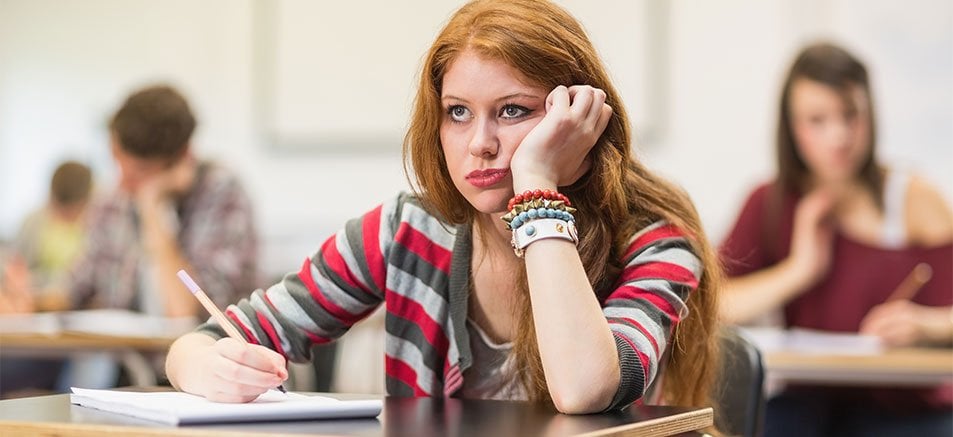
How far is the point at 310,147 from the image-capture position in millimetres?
5051

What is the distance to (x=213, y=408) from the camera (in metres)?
1.10

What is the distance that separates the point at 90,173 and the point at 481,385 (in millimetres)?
3981

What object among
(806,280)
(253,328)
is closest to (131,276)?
(806,280)

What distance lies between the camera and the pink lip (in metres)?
1.40

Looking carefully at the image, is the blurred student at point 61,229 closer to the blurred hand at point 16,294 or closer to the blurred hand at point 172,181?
the blurred hand at point 16,294

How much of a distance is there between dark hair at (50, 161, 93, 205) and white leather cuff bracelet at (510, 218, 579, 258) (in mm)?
4104

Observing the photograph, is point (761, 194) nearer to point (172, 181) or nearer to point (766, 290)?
point (766, 290)

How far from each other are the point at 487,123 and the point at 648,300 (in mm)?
276

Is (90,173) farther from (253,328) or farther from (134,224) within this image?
(253,328)

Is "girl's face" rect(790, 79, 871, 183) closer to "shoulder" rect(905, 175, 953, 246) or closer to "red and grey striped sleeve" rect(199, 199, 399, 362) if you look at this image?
"shoulder" rect(905, 175, 953, 246)

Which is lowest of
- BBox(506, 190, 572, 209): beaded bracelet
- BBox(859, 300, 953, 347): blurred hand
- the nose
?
BBox(859, 300, 953, 347): blurred hand

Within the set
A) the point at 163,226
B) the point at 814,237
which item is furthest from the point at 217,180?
the point at 814,237

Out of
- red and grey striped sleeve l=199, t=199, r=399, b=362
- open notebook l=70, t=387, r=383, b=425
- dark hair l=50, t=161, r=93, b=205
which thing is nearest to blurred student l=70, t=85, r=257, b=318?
dark hair l=50, t=161, r=93, b=205

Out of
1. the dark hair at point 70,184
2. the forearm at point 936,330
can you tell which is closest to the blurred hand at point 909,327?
the forearm at point 936,330
